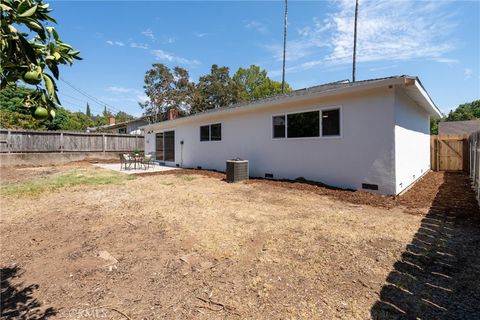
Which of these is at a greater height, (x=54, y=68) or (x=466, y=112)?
(x=466, y=112)

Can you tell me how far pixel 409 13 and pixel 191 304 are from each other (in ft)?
41.5

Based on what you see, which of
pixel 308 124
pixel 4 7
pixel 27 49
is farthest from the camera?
pixel 308 124

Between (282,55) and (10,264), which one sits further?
(282,55)

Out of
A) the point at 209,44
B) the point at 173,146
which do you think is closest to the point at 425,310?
the point at 173,146

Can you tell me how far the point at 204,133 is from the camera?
1327 centimetres

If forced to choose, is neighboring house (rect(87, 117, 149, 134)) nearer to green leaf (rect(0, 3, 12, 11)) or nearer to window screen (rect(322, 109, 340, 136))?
window screen (rect(322, 109, 340, 136))

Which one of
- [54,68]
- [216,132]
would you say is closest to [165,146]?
[216,132]

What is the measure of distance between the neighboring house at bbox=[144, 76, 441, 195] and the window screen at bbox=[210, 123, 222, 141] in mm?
144

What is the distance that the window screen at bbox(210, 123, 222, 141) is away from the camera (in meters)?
12.1

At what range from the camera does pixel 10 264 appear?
3119 millimetres

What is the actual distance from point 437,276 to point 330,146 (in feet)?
17.3

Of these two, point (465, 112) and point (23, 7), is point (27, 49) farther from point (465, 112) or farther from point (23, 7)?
point (465, 112)

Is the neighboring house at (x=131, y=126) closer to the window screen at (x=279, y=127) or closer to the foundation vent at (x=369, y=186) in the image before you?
the window screen at (x=279, y=127)

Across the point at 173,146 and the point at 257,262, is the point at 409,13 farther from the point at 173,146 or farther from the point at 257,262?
the point at 173,146
